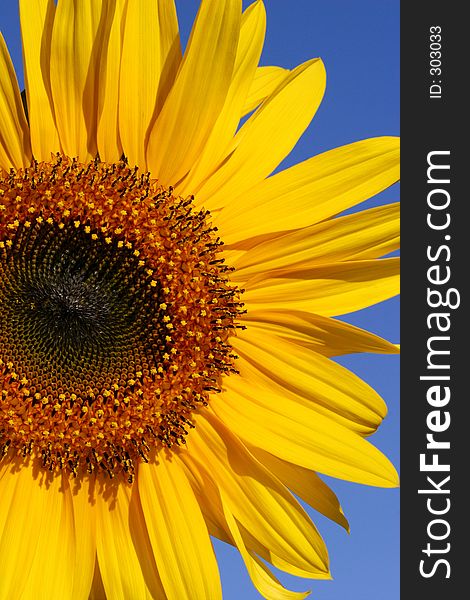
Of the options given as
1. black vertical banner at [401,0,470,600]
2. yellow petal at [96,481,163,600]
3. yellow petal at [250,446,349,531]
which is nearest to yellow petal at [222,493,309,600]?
yellow petal at [250,446,349,531]

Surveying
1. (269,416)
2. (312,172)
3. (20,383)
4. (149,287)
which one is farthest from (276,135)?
(20,383)

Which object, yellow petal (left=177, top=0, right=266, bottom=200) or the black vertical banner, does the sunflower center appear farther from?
the black vertical banner

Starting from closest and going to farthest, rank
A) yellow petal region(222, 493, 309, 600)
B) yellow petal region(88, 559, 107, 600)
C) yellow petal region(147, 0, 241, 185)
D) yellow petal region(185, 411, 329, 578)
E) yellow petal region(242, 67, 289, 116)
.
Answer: yellow petal region(147, 0, 241, 185) < yellow petal region(222, 493, 309, 600) < yellow petal region(185, 411, 329, 578) < yellow petal region(88, 559, 107, 600) < yellow petal region(242, 67, 289, 116)

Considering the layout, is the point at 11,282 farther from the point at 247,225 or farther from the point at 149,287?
the point at 247,225

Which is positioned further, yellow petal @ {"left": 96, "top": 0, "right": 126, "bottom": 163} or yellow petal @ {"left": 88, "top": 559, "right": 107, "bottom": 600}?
yellow petal @ {"left": 88, "top": 559, "right": 107, "bottom": 600}

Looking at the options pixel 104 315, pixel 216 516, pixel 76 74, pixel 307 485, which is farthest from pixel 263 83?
pixel 216 516

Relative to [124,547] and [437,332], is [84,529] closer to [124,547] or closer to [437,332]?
[124,547]

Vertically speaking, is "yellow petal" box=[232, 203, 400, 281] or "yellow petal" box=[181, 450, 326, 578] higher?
"yellow petal" box=[232, 203, 400, 281]

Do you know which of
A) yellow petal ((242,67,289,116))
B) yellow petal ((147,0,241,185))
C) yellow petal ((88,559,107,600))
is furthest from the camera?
yellow petal ((242,67,289,116))
